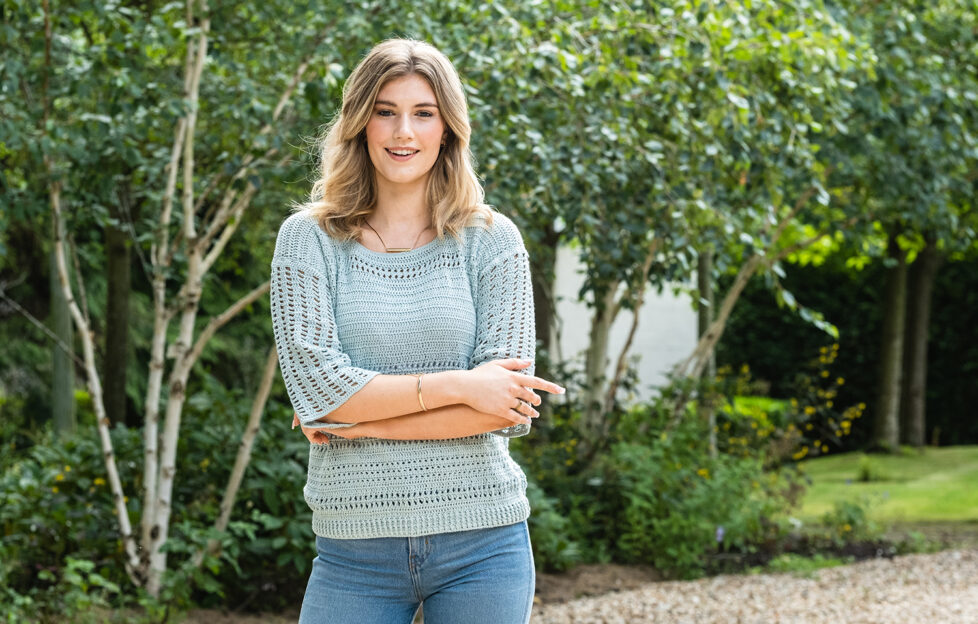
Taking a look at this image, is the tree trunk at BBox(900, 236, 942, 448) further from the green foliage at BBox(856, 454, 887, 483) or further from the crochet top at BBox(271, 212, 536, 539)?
the crochet top at BBox(271, 212, 536, 539)

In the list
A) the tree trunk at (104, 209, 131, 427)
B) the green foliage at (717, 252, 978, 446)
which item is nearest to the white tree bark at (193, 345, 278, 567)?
the tree trunk at (104, 209, 131, 427)

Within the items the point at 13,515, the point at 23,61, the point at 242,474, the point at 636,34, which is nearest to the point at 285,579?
the point at 242,474

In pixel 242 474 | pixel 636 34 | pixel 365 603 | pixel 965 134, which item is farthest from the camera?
pixel 965 134

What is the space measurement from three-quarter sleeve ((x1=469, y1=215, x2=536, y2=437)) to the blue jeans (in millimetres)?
225

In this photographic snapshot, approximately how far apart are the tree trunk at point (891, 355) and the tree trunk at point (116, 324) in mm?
7529

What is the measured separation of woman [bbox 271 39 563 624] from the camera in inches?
70.1

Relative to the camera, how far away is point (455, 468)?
1828mm

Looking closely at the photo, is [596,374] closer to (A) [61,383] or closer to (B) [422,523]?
(A) [61,383]

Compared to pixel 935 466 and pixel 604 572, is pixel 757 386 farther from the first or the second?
pixel 935 466

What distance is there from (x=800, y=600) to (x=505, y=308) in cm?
361

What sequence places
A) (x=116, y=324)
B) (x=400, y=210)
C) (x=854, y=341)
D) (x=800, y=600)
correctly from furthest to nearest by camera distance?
(x=854, y=341), (x=116, y=324), (x=800, y=600), (x=400, y=210)

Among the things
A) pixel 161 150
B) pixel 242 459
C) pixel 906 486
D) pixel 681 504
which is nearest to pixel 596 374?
pixel 681 504

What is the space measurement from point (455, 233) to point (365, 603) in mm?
682

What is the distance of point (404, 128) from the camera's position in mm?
1887
